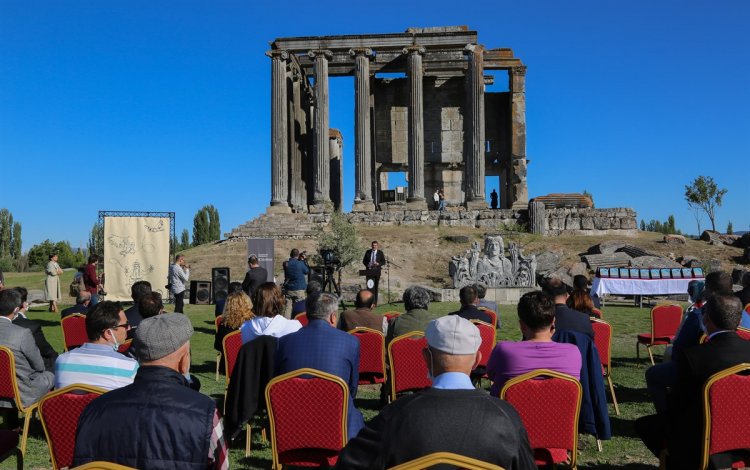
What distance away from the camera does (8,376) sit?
483 centimetres

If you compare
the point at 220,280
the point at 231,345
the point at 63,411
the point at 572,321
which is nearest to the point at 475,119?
the point at 220,280

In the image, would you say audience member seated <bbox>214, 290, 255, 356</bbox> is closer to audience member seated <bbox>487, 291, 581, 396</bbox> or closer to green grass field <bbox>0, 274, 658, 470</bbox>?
green grass field <bbox>0, 274, 658, 470</bbox>

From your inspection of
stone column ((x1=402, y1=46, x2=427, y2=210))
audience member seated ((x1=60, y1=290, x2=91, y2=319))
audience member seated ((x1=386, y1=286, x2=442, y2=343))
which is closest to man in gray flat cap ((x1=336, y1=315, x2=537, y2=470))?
audience member seated ((x1=386, y1=286, x2=442, y2=343))

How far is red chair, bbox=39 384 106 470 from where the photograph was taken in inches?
133

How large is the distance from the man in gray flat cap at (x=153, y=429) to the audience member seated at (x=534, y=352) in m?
1.99

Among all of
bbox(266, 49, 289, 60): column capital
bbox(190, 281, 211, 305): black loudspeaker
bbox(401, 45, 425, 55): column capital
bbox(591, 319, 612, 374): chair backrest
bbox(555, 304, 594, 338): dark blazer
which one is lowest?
bbox(190, 281, 211, 305): black loudspeaker

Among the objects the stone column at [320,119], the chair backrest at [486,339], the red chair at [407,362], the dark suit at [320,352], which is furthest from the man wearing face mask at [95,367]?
the stone column at [320,119]

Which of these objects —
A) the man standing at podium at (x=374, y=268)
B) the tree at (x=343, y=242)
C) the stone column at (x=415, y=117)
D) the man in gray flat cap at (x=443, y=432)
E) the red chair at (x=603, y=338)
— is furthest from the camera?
the stone column at (x=415, y=117)

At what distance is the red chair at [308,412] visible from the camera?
142 inches

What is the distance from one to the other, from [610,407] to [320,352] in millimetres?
3659

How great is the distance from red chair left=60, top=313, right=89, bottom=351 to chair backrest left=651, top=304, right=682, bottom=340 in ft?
23.6

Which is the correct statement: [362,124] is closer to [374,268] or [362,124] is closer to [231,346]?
[374,268]

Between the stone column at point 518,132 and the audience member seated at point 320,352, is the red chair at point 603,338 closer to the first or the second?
the audience member seated at point 320,352

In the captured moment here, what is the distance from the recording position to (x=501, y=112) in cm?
4228
